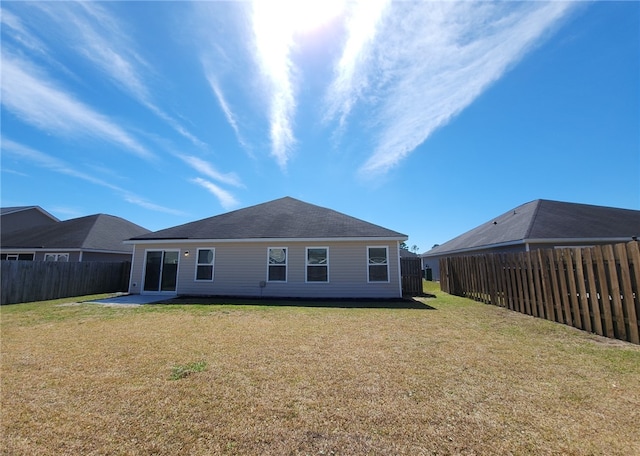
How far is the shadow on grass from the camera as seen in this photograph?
10.3 meters

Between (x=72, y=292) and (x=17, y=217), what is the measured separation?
17593 millimetres

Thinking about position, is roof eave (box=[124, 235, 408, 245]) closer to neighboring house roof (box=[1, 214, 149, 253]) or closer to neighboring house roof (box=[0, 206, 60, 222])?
neighboring house roof (box=[1, 214, 149, 253])

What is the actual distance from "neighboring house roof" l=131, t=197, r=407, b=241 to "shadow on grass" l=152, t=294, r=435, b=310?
2.71 meters

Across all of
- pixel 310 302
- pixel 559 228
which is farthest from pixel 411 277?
pixel 559 228

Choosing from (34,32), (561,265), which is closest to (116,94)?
(34,32)

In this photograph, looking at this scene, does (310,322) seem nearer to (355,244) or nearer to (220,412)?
(220,412)

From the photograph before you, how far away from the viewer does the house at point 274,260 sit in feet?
40.8

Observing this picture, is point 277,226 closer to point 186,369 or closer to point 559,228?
point 186,369

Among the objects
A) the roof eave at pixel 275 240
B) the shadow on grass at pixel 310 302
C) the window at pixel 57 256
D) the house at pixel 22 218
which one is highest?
the house at pixel 22 218

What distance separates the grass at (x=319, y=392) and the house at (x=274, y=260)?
588 cm

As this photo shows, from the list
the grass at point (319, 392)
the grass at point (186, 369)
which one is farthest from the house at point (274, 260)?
the grass at point (186, 369)

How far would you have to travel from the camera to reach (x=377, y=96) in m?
11.2

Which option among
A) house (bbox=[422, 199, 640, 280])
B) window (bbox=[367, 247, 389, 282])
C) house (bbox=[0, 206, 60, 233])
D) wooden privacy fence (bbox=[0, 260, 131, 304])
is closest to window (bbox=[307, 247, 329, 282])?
window (bbox=[367, 247, 389, 282])

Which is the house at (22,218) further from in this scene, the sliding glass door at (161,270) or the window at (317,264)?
the window at (317,264)
